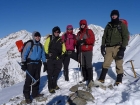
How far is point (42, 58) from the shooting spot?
808 centimetres

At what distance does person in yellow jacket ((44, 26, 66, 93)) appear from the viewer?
27.2ft

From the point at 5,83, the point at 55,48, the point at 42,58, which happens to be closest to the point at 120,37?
the point at 55,48

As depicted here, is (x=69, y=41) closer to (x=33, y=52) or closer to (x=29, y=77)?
(x=33, y=52)

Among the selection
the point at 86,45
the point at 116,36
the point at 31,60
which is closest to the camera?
the point at 31,60

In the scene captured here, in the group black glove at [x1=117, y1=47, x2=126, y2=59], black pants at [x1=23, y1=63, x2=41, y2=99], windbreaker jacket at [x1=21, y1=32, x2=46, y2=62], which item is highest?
windbreaker jacket at [x1=21, y1=32, x2=46, y2=62]

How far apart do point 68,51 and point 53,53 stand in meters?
1.26

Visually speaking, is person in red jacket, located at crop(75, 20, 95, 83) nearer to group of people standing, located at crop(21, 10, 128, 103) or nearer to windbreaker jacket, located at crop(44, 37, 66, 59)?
group of people standing, located at crop(21, 10, 128, 103)

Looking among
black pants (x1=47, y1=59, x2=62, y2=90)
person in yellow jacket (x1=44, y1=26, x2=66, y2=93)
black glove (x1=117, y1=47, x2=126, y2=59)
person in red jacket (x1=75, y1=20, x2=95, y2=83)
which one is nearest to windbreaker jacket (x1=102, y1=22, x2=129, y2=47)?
black glove (x1=117, y1=47, x2=126, y2=59)

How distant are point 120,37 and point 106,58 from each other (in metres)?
1.08

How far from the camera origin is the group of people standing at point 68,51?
7.66 metres

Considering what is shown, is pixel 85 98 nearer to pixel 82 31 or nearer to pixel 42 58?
pixel 42 58

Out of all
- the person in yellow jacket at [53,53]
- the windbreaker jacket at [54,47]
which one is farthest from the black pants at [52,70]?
the windbreaker jacket at [54,47]

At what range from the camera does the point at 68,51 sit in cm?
945

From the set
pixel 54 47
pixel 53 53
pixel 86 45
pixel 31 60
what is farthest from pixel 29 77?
pixel 86 45
